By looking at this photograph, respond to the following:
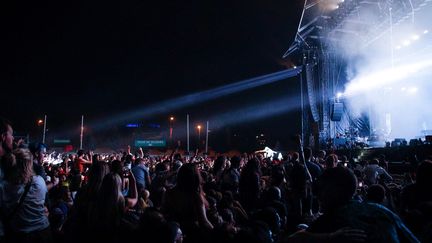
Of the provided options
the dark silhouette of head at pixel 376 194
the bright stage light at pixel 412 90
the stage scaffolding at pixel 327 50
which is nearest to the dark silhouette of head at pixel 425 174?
the dark silhouette of head at pixel 376 194

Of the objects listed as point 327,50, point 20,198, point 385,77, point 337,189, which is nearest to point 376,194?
point 337,189

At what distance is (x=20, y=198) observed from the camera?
359cm

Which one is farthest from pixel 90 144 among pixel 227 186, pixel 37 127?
pixel 227 186

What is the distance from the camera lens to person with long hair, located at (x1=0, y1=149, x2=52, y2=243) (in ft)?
11.7

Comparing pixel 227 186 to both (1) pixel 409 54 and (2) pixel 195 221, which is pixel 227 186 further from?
(1) pixel 409 54

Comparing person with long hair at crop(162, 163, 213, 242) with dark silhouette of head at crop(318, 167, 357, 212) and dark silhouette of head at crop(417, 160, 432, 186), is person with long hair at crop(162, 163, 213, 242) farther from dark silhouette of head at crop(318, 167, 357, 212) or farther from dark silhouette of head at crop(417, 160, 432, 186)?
dark silhouette of head at crop(417, 160, 432, 186)

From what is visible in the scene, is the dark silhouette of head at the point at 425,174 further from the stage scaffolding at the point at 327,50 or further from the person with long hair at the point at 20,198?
the stage scaffolding at the point at 327,50

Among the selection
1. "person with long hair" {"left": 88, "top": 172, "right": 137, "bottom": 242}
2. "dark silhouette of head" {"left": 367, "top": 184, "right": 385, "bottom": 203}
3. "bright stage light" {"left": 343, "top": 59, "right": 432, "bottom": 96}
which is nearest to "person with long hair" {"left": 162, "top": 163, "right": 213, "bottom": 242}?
"person with long hair" {"left": 88, "top": 172, "right": 137, "bottom": 242}

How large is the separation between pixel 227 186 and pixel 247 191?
0.84m

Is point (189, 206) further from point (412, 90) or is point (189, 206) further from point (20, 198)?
point (412, 90)

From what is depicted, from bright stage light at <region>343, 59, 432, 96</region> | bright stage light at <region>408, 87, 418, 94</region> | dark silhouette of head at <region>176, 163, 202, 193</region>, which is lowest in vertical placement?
dark silhouette of head at <region>176, 163, 202, 193</region>

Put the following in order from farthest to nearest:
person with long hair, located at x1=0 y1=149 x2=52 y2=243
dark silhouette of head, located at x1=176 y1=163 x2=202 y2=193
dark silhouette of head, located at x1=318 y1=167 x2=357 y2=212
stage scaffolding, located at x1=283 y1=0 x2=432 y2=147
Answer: stage scaffolding, located at x1=283 y1=0 x2=432 y2=147 → dark silhouette of head, located at x1=176 y1=163 x2=202 y2=193 → person with long hair, located at x1=0 y1=149 x2=52 y2=243 → dark silhouette of head, located at x1=318 y1=167 x2=357 y2=212

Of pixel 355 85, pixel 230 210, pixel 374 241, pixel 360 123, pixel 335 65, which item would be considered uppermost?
pixel 335 65

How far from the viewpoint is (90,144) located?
44.9 m
